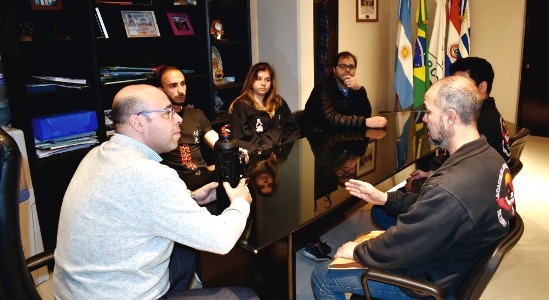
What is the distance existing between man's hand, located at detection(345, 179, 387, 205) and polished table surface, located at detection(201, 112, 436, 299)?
0.12 feet

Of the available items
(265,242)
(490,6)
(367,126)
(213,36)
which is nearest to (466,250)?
(265,242)

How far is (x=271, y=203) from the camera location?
1.82 metres

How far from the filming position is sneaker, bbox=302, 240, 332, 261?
2811mm

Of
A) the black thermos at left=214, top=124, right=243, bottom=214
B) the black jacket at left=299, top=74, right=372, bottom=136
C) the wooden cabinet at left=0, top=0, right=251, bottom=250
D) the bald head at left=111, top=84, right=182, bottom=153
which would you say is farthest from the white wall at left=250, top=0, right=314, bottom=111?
the bald head at left=111, top=84, right=182, bottom=153

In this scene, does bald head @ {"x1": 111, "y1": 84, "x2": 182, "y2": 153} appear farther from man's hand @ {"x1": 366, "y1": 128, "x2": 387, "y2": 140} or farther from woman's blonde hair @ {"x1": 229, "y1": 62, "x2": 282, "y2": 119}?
man's hand @ {"x1": 366, "y1": 128, "x2": 387, "y2": 140}

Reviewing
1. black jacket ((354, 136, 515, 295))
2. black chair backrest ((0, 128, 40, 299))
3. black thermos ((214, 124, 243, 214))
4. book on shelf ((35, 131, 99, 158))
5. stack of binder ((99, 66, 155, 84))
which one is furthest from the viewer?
stack of binder ((99, 66, 155, 84))

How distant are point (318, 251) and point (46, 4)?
2198 mm

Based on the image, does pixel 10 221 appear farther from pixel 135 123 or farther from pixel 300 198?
pixel 300 198

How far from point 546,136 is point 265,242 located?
226 inches

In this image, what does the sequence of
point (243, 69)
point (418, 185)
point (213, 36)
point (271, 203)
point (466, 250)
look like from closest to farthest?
point (466, 250), point (271, 203), point (418, 185), point (213, 36), point (243, 69)

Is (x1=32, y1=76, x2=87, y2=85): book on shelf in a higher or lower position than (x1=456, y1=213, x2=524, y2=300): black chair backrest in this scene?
higher

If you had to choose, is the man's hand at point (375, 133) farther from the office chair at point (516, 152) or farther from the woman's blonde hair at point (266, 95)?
the office chair at point (516, 152)

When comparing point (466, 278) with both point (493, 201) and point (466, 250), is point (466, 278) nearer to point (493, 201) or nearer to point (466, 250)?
point (466, 250)

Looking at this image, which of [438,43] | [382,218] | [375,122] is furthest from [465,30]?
[382,218]
